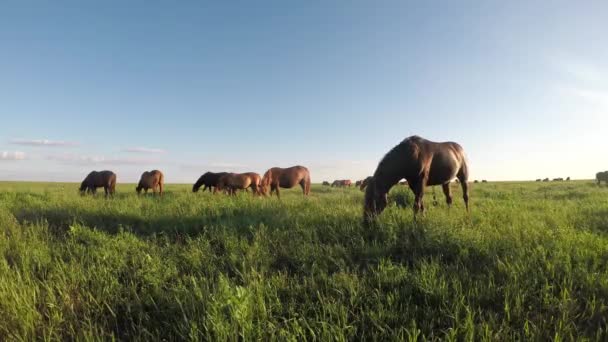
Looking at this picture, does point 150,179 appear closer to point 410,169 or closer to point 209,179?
point 209,179

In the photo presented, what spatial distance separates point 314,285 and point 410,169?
17.3ft

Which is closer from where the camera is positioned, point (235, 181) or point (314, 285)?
point (314, 285)

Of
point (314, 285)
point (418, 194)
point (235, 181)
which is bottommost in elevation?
point (314, 285)

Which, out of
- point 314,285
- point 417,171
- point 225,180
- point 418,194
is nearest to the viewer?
point 314,285

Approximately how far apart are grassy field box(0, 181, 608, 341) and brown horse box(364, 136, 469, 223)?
115 centimetres

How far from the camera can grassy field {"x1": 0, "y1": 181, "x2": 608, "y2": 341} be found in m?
2.80

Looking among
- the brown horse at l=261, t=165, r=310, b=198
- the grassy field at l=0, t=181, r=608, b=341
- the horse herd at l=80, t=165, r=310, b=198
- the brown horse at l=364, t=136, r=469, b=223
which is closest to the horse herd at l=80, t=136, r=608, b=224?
the brown horse at l=364, t=136, r=469, b=223

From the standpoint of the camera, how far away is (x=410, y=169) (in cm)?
800

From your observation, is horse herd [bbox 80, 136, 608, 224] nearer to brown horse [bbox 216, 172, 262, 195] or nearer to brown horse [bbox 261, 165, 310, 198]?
brown horse [bbox 261, 165, 310, 198]

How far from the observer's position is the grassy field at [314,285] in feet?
9.20

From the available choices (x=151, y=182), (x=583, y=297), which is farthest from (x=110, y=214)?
(x=151, y=182)

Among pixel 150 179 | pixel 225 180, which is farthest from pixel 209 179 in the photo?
pixel 150 179

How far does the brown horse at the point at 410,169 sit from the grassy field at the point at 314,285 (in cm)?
115

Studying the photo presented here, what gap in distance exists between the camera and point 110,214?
327 inches
